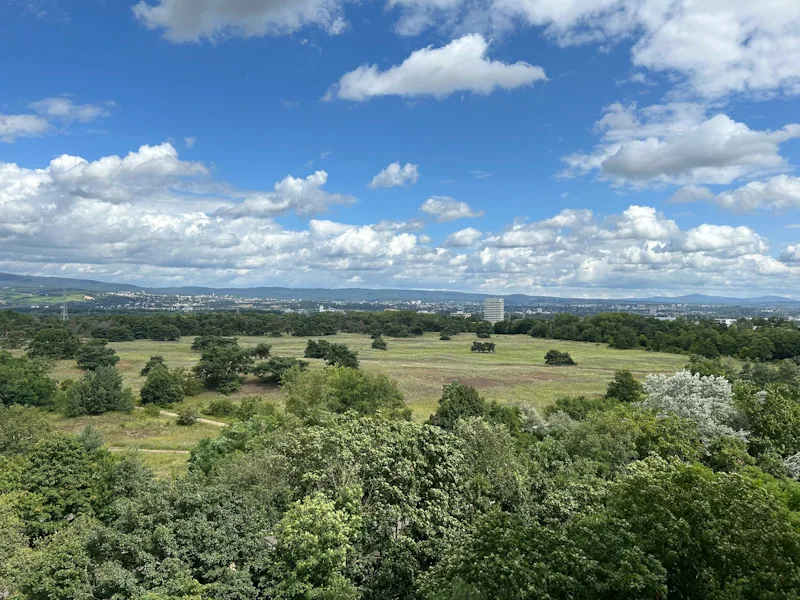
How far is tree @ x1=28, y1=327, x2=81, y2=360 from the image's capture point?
86.0 m

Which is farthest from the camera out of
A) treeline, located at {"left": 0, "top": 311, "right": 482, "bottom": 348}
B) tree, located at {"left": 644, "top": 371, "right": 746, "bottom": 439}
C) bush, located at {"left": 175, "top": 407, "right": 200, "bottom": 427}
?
treeline, located at {"left": 0, "top": 311, "right": 482, "bottom": 348}

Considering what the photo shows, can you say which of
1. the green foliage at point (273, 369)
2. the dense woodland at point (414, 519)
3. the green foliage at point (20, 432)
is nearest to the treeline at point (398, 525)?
the dense woodland at point (414, 519)

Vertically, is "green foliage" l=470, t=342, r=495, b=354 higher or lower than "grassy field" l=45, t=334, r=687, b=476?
higher

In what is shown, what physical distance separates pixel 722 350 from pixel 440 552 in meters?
113

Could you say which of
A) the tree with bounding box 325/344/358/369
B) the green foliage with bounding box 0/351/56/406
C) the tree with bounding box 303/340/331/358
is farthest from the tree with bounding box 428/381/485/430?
the tree with bounding box 303/340/331/358

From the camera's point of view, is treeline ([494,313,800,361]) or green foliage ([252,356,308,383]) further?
treeline ([494,313,800,361])

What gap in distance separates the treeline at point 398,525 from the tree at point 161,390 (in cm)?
3596

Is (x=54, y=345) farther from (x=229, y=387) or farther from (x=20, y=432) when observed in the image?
(x=20, y=432)

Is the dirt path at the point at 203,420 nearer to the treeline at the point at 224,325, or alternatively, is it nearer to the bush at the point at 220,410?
the bush at the point at 220,410

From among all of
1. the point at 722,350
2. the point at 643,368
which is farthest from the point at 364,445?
the point at 722,350

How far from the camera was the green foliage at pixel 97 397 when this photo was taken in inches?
2172

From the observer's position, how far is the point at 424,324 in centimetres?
16800

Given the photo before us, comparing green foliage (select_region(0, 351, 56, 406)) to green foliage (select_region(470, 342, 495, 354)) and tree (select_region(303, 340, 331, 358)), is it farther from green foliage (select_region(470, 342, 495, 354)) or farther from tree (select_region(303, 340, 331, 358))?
green foliage (select_region(470, 342, 495, 354))

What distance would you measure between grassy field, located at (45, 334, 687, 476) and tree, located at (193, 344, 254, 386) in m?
3.03
